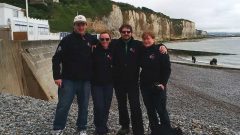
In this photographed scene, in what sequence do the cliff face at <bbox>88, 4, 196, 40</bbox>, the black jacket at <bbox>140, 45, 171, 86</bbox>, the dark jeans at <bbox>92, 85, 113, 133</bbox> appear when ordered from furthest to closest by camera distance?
1. the cliff face at <bbox>88, 4, 196, 40</bbox>
2. the dark jeans at <bbox>92, 85, 113, 133</bbox>
3. the black jacket at <bbox>140, 45, 171, 86</bbox>

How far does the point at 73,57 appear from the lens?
748cm

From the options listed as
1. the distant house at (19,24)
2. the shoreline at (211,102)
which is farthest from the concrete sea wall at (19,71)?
the distant house at (19,24)

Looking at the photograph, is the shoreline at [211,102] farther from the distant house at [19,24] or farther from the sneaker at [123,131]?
the distant house at [19,24]

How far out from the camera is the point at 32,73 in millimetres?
14547

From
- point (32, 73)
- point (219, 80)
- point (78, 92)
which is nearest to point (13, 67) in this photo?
point (32, 73)

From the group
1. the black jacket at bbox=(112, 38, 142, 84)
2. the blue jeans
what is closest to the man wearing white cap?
the blue jeans

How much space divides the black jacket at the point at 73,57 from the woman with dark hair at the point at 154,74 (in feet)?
3.37

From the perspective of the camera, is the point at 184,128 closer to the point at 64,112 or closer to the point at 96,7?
the point at 64,112

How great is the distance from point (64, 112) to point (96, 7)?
83.0 meters

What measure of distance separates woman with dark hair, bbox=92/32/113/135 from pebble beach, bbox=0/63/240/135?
1.43ft

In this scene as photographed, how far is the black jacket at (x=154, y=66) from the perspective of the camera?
24.5ft

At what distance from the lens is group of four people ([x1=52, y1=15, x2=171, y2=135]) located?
7504mm

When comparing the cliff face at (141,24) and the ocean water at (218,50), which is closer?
the ocean water at (218,50)

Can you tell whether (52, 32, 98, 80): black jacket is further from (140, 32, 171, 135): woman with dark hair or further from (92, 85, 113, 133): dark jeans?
(140, 32, 171, 135): woman with dark hair
